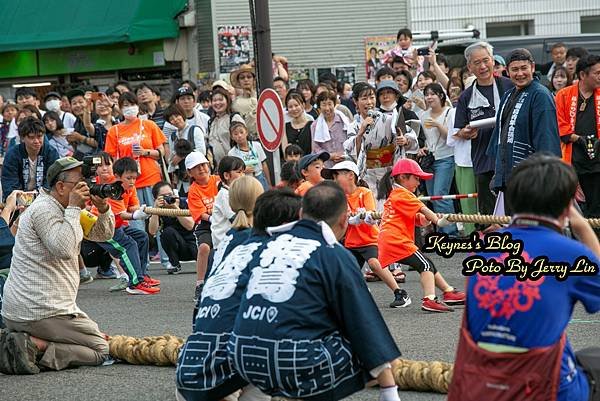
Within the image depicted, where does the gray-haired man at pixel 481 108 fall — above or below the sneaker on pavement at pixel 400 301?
above

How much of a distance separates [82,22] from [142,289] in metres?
13.5

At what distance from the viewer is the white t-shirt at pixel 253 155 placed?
44.1 ft

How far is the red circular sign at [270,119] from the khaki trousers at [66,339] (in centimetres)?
427

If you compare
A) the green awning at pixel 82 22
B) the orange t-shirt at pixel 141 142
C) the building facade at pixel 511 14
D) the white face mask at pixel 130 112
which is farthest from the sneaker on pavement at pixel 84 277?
the building facade at pixel 511 14

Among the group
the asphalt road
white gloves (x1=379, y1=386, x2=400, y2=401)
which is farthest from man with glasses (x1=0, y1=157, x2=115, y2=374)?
white gloves (x1=379, y1=386, x2=400, y2=401)

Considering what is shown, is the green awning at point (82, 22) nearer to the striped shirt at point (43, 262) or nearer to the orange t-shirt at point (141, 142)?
the orange t-shirt at point (141, 142)

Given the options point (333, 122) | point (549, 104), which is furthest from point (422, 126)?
point (549, 104)

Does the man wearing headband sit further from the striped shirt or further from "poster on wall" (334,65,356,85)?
"poster on wall" (334,65,356,85)

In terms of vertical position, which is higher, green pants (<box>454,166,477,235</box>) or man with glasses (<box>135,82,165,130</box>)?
man with glasses (<box>135,82,165,130</box>)

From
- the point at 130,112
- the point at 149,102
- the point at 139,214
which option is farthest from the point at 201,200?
the point at 149,102

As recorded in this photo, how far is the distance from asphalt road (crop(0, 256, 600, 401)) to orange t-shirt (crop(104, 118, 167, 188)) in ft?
7.69

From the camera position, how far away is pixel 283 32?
84.1 feet

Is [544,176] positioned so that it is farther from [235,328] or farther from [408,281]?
[408,281]

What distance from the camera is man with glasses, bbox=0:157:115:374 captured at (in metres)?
8.16
